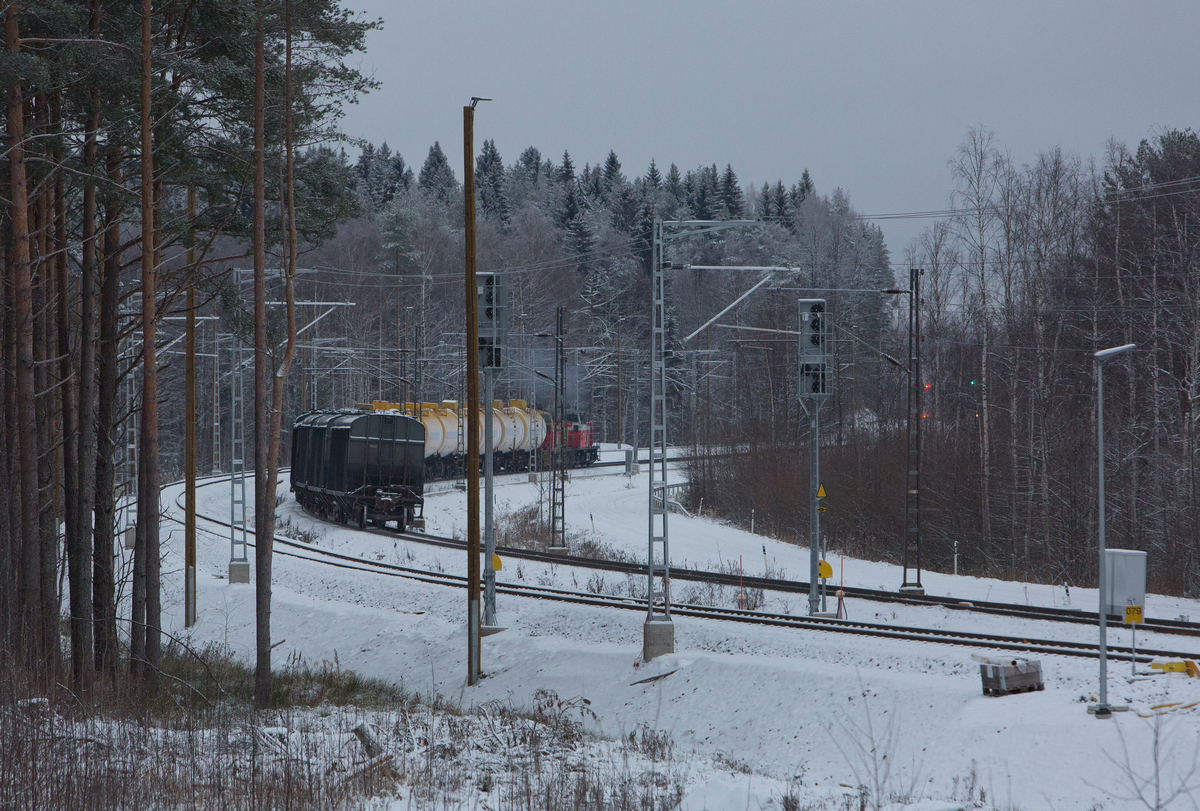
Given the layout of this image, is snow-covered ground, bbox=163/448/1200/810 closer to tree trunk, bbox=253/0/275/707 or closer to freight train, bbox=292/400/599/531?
tree trunk, bbox=253/0/275/707

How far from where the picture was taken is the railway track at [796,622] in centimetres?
1352

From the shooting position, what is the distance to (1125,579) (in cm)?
1203

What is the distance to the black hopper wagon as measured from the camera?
31016 mm

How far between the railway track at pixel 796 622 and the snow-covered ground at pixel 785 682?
34 cm

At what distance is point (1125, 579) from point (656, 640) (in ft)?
22.1

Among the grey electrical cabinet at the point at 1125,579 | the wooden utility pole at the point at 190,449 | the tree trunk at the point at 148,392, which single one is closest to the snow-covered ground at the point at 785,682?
the grey electrical cabinet at the point at 1125,579

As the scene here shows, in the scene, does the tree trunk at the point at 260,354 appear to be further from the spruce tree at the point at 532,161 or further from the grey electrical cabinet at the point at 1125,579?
the spruce tree at the point at 532,161

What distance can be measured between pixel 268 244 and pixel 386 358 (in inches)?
1917

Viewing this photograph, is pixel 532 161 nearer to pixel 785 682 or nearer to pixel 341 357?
pixel 341 357

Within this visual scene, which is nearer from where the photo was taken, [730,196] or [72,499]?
[72,499]

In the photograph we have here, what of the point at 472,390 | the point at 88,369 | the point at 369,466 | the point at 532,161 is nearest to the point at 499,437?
the point at 369,466

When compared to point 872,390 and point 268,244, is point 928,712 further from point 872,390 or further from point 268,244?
point 872,390

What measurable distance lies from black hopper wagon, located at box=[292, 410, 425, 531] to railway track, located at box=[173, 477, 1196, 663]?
238 inches

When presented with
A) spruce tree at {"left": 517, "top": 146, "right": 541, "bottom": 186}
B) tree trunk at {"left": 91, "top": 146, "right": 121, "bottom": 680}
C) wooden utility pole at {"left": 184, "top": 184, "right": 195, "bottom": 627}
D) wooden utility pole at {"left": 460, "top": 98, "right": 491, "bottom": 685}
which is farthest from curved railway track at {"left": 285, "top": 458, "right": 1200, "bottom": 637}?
spruce tree at {"left": 517, "top": 146, "right": 541, "bottom": 186}
